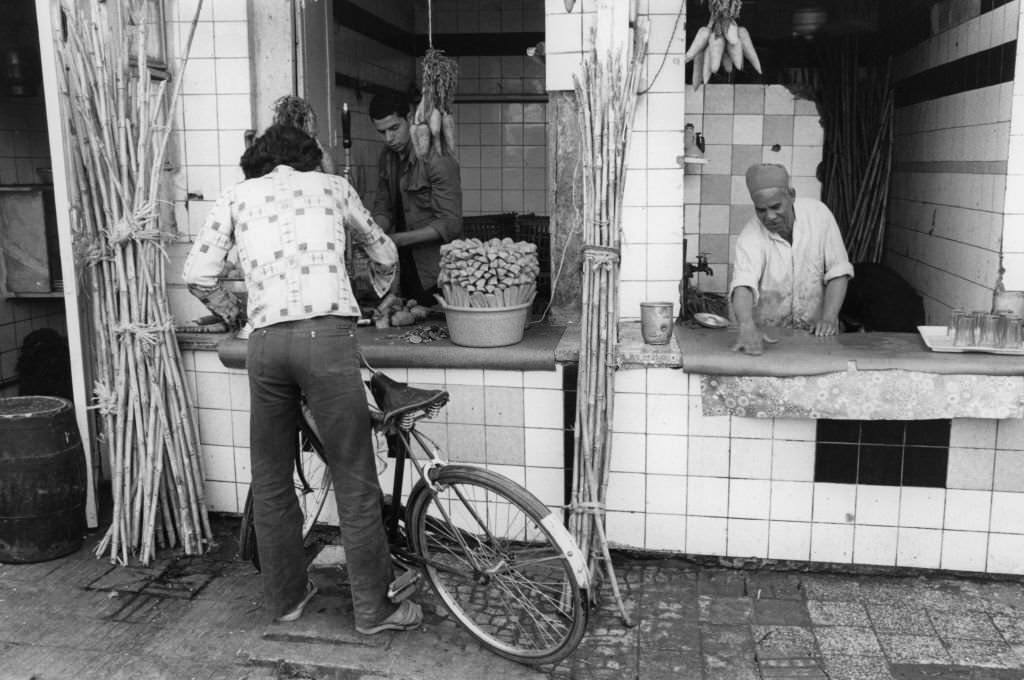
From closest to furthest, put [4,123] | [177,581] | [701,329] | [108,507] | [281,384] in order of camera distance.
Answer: [281,384], [177,581], [701,329], [108,507], [4,123]

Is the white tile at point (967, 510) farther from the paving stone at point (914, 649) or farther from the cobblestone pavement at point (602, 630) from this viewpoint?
the paving stone at point (914, 649)

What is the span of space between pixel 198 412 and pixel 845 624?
10.7 feet

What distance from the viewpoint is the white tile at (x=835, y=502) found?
14.5 ft

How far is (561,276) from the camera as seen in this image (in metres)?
5.03

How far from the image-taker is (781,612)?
4.16 m

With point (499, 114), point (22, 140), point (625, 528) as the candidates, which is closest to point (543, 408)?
point (625, 528)

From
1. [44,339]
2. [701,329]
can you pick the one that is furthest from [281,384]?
[44,339]

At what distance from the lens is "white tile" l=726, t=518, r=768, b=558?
4500 mm

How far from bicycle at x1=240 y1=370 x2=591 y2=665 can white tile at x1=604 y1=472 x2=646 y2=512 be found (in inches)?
20.5

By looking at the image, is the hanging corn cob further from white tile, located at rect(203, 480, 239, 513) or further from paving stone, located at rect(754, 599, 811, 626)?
paving stone, located at rect(754, 599, 811, 626)

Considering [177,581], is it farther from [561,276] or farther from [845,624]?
[845,624]

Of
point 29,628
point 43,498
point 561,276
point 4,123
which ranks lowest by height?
point 29,628

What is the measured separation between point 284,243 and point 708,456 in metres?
2.11

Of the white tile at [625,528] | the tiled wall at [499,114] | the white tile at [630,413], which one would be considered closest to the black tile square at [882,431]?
the white tile at [630,413]
